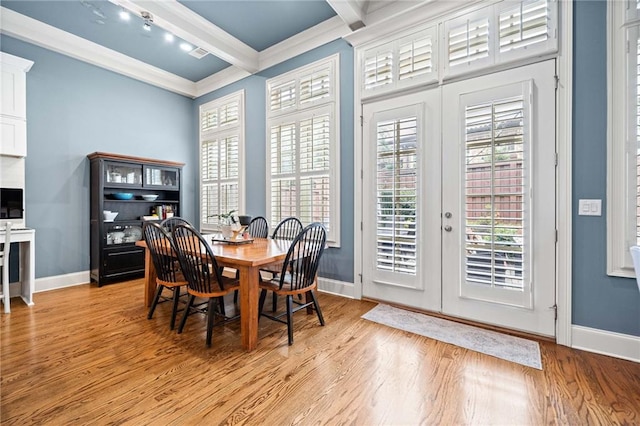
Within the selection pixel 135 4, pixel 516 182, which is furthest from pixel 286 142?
pixel 516 182

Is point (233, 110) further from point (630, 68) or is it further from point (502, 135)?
point (630, 68)

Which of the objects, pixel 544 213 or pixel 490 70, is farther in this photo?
pixel 490 70

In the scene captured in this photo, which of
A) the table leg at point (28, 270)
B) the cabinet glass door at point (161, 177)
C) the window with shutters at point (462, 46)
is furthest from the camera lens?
the cabinet glass door at point (161, 177)

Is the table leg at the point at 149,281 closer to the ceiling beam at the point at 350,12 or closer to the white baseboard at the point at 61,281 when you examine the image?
the white baseboard at the point at 61,281

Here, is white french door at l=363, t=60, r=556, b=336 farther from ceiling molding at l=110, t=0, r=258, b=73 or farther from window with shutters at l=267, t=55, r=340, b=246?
ceiling molding at l=110, t=0, r=258, b=73

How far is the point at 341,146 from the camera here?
11.6 feet

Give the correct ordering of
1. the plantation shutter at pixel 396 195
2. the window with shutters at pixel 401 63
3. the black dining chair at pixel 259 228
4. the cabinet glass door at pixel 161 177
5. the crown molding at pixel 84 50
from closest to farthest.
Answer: the window with shutters at pixel 401 63 < the plantation shutter at pixel 396 195 < the crown molding at pixel 84 50 < the black dining chair at pixel 259 228 < the cabinet glass door at pixel 161 177

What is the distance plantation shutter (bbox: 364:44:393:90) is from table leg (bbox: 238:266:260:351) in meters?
2.42

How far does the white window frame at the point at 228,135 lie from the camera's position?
4.64 meters

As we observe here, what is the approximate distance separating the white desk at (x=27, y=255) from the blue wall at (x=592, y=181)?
531 centimetres

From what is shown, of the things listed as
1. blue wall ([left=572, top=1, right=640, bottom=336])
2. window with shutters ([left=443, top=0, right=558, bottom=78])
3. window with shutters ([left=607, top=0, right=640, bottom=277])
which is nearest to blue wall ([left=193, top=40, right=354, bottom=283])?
window with shutters ([left=443, top=0, right=558, bottom=78])

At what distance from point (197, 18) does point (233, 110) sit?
1489 millimetres

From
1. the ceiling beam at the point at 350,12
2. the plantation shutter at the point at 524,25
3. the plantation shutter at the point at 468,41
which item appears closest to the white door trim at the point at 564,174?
the plantation shutter at the point at 524,25

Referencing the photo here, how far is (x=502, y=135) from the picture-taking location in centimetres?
250
